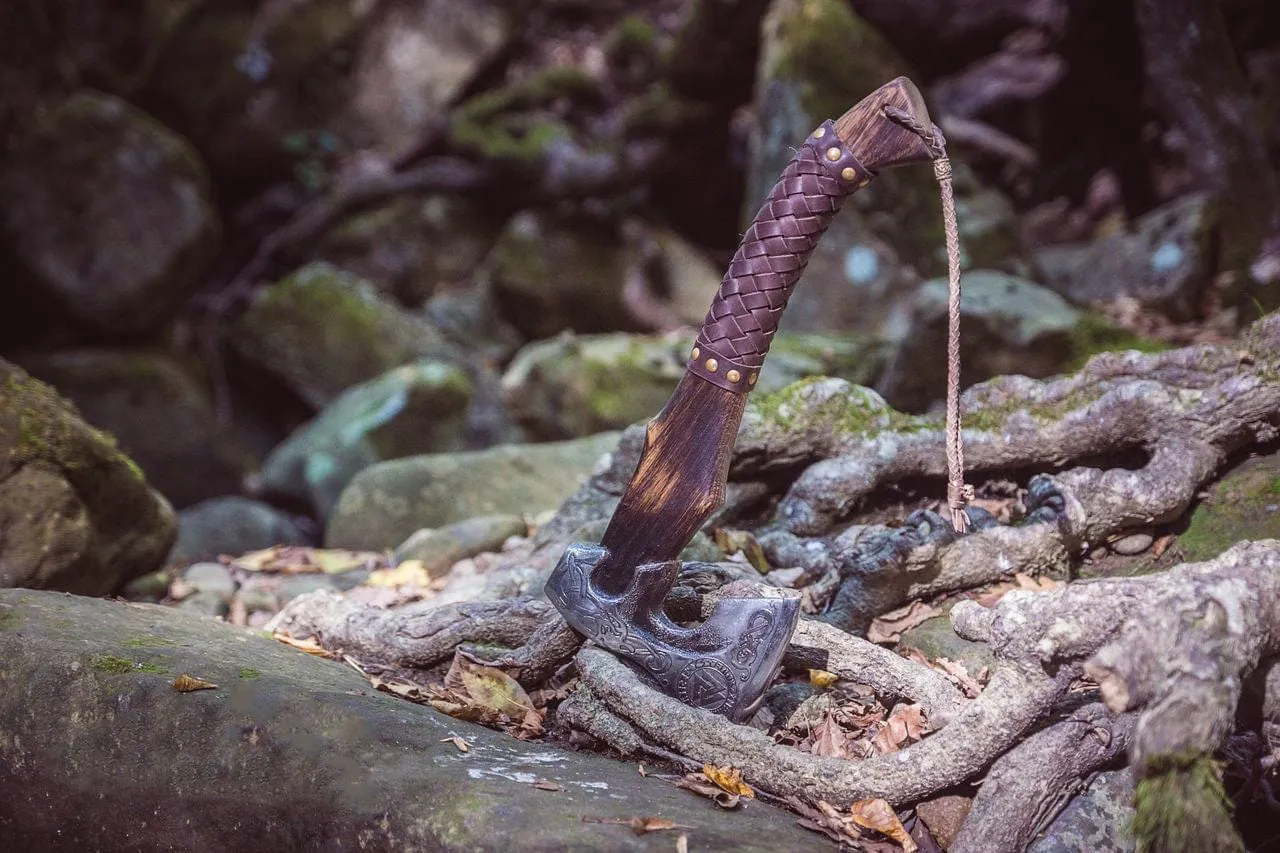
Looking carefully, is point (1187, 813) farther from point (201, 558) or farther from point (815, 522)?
point (201, 558)

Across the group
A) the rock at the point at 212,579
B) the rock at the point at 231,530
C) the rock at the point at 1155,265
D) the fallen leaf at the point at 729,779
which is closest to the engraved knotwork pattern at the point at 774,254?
the fallen leaf at the point at 729,779

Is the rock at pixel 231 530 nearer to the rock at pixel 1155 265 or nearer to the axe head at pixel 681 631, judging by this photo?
the axe head at pixel 681 631

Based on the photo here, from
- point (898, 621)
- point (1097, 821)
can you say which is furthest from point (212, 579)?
point (1097, 821)

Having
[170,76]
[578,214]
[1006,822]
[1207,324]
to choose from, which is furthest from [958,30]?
[1006,822]

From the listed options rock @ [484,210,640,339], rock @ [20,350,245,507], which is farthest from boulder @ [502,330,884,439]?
rock @ [20,350,245,507]

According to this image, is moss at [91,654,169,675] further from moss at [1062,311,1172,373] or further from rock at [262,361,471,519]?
moss at [1062,311,1172,373]
